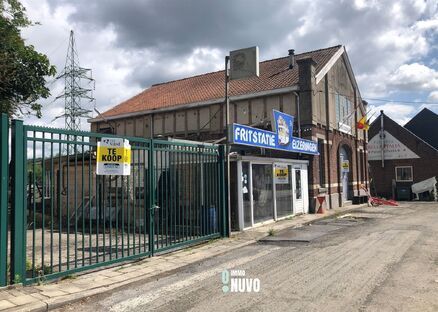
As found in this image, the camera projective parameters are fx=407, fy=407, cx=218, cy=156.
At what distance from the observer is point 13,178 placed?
20.5 feet

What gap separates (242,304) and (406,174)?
108 ft

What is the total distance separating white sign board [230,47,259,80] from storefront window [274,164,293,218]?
460 cm

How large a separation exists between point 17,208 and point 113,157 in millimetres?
2128

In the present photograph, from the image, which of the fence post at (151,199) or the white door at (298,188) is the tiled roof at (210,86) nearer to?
the white door at (298,188)

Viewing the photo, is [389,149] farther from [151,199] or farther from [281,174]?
[151,199]

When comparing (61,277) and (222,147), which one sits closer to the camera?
(61,277)

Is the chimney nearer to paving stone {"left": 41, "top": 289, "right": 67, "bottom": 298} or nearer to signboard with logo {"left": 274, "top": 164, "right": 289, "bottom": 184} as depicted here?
signboard with logo {"left": 274, "top": 164, "right": 289, "bottom": 184}

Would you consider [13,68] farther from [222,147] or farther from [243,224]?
[243,224]

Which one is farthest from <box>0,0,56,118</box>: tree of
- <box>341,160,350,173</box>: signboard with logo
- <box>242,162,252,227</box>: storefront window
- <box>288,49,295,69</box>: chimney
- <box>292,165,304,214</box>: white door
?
<box>341,160,350,173</box>: signboard with logo

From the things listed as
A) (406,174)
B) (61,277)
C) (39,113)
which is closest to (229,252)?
(61,277)

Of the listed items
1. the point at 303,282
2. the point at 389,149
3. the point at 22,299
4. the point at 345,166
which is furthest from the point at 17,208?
the point at 389,149

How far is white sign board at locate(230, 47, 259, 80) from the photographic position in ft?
39.6

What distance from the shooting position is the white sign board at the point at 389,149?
34.5 m

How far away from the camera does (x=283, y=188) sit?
1642 cm
